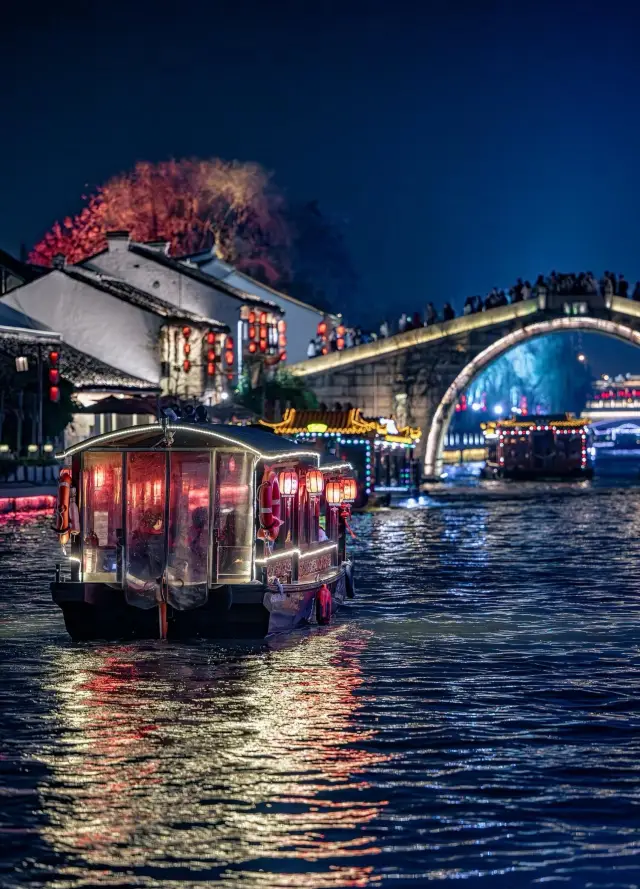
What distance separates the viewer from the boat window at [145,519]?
18.2 meters

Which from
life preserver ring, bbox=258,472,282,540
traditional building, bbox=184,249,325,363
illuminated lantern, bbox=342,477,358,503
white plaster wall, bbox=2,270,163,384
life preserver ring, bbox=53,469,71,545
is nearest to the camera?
life preserver ring, bbox=258,472,282,540

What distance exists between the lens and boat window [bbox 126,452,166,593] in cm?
1817

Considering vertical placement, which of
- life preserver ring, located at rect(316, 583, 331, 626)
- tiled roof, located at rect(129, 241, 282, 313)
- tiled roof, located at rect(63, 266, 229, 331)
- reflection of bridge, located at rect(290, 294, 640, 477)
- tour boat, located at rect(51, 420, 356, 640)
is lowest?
life preserver ring, located at rect(316, 583, 331, 626)

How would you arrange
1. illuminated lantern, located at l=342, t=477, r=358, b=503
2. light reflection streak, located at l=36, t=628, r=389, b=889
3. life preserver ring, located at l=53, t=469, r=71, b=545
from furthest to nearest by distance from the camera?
illuminated lantern, located at l=342, t=477, r=358, b=503 < life preserver ring, located at l=53, t=469, r=71, b=545 < light reflection streak, located at l=36, t=628, r=389, b=889

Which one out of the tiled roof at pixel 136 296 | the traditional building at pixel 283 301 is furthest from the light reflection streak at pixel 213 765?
the traditional building at pixel 283 301

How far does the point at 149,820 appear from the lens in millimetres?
9984

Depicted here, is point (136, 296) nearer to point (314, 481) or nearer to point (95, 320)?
point (95, 320)

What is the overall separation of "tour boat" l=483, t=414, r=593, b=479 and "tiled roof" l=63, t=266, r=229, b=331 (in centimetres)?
1618

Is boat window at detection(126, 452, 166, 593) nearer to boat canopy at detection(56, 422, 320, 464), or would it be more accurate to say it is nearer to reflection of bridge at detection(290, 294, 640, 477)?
boat canopy at detection(56, 422, 320, 464)

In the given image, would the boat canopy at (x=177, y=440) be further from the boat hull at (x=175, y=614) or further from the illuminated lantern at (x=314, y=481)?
the illuminated lantern at (x=314, y=481)

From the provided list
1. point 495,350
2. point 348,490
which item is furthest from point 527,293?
point 348,490

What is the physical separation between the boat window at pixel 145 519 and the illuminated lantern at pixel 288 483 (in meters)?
1.55

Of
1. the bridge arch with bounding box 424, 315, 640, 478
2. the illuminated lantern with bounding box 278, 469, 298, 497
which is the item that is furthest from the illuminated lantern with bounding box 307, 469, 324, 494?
the bridge arch with bounding box 424, 315, 640, 478

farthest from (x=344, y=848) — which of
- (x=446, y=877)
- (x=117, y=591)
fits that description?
(x=117, y=591)
